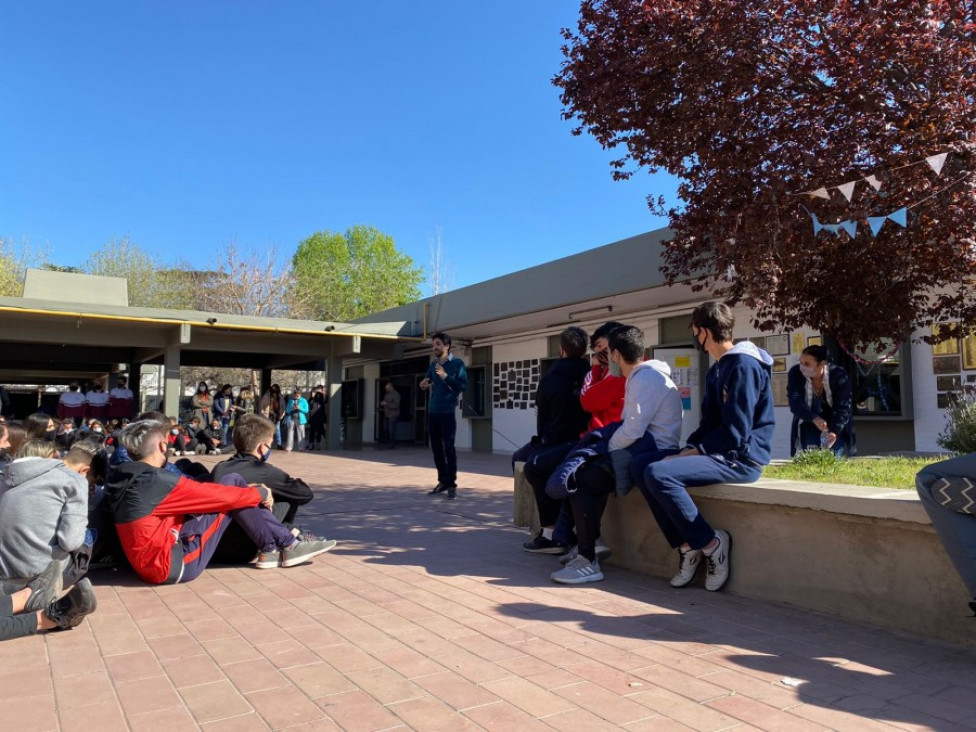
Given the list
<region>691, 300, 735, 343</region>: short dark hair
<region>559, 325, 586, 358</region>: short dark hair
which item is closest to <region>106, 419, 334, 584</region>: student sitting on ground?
<region>559, 325, 586, 358</region>: short dark hair

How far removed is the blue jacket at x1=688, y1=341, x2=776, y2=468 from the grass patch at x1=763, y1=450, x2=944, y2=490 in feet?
1.72

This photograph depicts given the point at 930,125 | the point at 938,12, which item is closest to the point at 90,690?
the point at 930,125

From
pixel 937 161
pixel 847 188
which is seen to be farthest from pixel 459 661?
pixel 937 161

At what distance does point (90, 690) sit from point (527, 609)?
6.78ft

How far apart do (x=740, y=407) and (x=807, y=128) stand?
250 centimetres

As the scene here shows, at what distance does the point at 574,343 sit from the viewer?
539 centimetres

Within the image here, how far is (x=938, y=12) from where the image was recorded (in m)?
4.82

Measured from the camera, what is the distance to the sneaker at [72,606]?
3.40 meters

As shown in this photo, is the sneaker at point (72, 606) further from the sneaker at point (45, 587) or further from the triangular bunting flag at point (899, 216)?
the triangular bunting flag at point (899, 216)

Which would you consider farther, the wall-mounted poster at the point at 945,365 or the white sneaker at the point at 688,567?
the wall-mounted poster at the point at 945,365

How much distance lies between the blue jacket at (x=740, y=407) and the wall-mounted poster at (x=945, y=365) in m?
6.29

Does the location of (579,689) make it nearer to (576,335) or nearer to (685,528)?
(685,528)

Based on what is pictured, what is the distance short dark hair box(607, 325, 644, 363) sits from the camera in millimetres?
4738

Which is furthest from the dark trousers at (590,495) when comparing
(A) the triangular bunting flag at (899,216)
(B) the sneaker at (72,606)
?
(B) the sneaker at (72,606)
